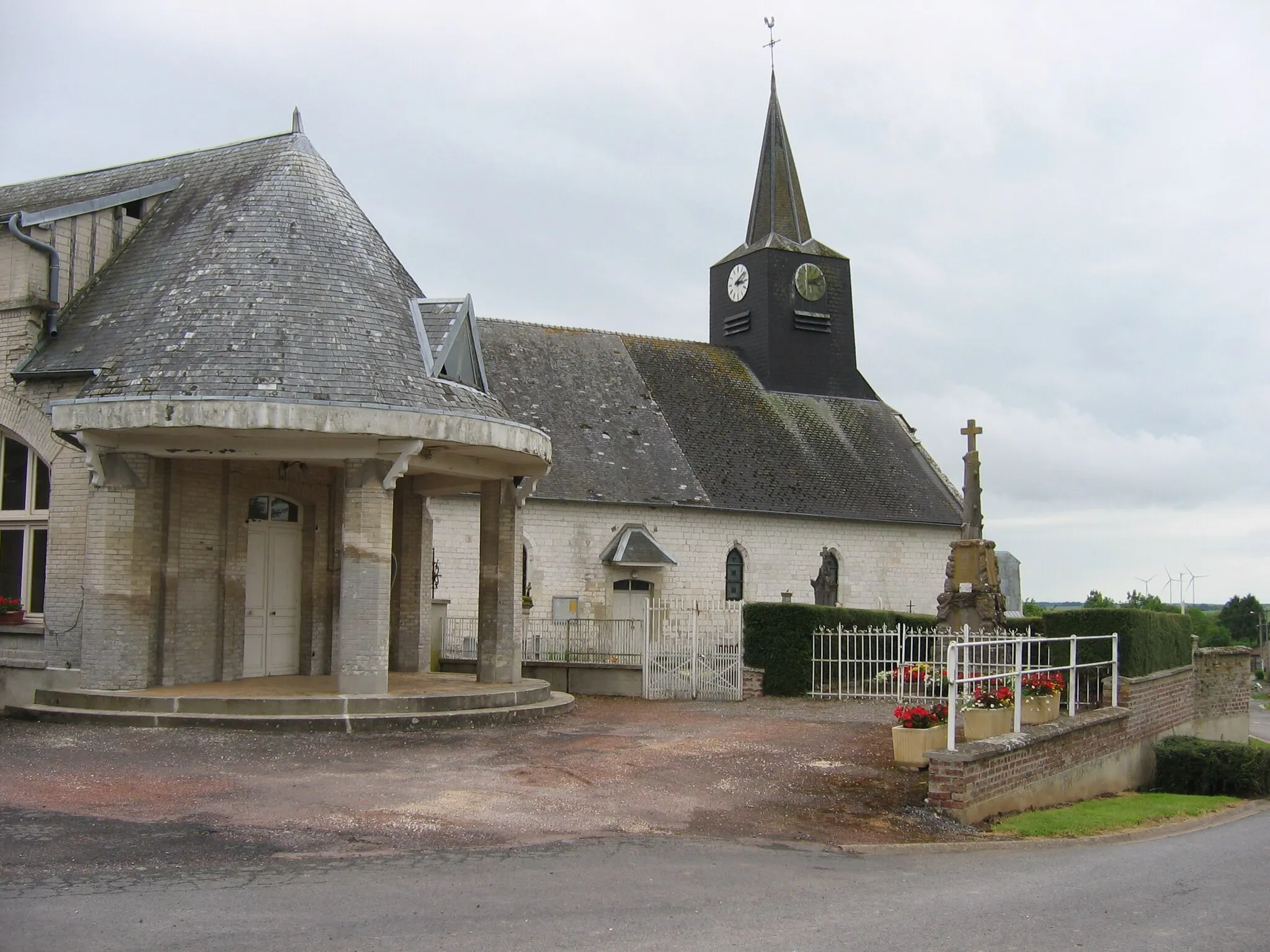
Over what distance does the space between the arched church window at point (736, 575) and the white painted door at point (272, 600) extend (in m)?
15.2

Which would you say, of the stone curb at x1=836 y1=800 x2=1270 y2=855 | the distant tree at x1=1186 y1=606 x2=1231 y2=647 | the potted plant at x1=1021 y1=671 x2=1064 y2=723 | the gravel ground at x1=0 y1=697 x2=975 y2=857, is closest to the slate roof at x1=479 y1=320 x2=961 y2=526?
the gravel ground at x1=0 y1=697 x2=975 y2=857

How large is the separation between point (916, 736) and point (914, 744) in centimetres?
9

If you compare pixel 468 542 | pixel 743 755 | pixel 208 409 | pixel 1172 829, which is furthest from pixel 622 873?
pixel 468 542

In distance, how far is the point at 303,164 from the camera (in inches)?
695

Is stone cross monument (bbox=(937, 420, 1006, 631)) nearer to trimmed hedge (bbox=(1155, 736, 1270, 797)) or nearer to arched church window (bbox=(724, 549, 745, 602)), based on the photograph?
trimmed hedge (bbox=(1155, 736, 1270, 797))

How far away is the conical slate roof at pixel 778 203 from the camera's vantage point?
38.4 m

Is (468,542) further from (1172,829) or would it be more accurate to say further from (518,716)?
(1172,829)

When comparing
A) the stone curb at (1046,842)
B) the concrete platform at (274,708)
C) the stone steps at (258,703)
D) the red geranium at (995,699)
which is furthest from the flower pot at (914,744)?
the stone steps at (258,703)

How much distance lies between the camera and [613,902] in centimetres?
732

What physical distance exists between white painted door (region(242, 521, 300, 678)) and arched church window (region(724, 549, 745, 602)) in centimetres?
1522

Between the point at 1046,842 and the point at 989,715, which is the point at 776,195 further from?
the point at 1046,842

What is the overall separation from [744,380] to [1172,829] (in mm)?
24577

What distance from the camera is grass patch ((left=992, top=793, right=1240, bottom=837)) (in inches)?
438

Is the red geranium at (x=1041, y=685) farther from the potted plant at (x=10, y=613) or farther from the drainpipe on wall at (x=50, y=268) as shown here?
the drainpipe on wall at (x=50, y=268)
